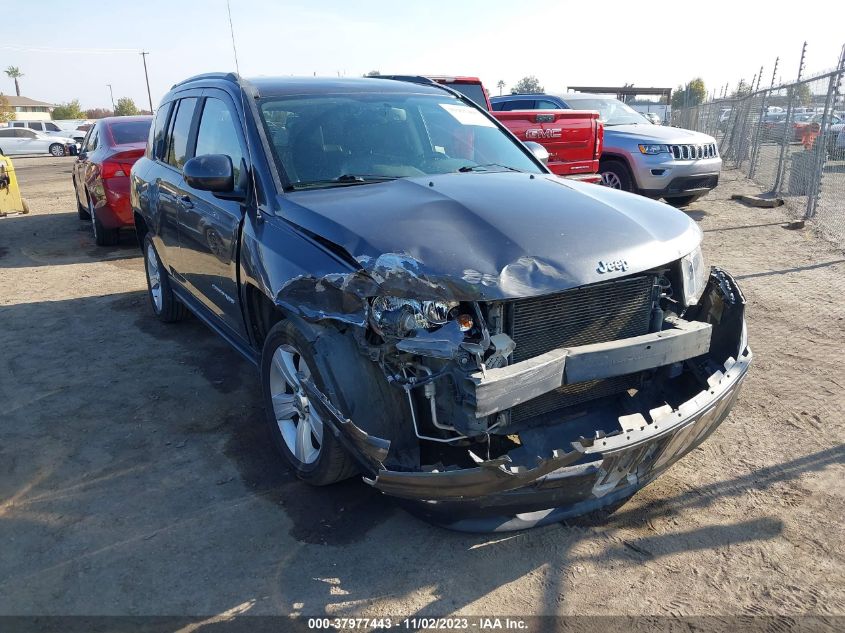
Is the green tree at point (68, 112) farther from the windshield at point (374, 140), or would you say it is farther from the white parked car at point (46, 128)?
the windshield at point (374, 140)

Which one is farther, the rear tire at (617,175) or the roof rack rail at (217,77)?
the rear tire at (617,175)

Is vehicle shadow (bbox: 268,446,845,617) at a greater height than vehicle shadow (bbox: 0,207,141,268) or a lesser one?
greater

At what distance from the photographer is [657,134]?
33.5ft

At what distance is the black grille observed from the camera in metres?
2.66

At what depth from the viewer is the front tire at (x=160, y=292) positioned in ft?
18.7

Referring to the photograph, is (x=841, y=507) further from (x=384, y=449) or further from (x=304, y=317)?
(x=304, y=317)

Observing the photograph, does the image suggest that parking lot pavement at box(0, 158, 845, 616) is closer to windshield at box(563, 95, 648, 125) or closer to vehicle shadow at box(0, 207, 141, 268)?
vehicle shadow at box(0, 207, 141, 268)

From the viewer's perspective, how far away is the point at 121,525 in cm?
313

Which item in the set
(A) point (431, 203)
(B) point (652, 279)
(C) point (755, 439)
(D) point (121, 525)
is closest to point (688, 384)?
(B) point (652, 279)

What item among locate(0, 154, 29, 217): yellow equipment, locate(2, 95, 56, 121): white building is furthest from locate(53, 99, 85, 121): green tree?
locate(0, 154, 29, 217): yellow equipment

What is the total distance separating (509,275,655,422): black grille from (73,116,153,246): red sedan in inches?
287

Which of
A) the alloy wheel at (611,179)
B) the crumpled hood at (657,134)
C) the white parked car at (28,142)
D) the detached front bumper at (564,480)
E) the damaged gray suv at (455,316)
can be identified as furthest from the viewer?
the white parked car at (28,142)

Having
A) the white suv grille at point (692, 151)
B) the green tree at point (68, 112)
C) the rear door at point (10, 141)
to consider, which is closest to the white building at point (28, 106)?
the green tree at point (68, 112)

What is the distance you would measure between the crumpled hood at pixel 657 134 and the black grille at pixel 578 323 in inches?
306
